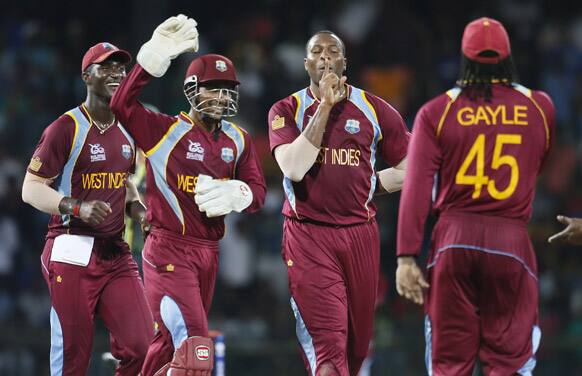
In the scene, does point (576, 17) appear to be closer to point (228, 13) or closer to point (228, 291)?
point (228, 13)

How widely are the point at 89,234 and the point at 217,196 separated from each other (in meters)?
0.93

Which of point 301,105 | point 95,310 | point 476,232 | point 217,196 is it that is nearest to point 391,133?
point 301,105

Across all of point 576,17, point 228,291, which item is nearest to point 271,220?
point 228,291

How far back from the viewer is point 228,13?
15.3 metres

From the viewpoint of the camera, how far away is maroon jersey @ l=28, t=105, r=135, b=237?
23.9 ft

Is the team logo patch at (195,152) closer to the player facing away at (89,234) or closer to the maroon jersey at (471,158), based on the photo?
the player facing away at (89,234)

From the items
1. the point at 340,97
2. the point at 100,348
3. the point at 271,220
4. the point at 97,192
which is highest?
the point at 340,97

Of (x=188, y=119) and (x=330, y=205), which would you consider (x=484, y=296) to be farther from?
(x=188, y=119)

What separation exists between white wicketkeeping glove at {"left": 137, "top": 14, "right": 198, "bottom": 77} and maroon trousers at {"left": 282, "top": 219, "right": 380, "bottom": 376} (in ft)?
4.25

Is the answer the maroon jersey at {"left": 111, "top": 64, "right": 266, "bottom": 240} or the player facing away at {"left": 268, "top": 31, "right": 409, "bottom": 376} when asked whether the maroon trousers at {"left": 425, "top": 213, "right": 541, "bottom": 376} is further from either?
the maroon jersey at {"left": 111, "top": 64, "right": 266, "bottom": 240}

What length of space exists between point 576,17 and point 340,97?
9.35 meters

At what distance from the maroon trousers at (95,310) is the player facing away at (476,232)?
2.22 meters

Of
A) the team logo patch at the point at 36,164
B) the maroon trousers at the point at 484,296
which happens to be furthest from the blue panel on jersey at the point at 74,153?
the maroon trousers at the point at 484,296

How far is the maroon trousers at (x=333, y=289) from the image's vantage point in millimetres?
7004
